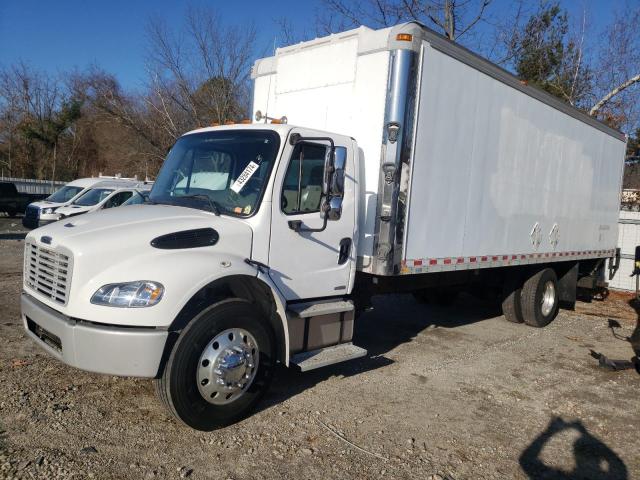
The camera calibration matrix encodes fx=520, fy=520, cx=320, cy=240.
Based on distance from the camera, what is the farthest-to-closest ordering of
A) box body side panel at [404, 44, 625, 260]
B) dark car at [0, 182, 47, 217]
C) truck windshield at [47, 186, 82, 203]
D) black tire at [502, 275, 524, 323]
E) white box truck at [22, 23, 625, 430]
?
dark car at [0, 182, 47, 217], truck windshield at [47, 186, 82, 203], black tire at [502, 275, 524, 323], box body side panel at [404, 44, 625, 260], white box truck at [22, 23, 625, 430]

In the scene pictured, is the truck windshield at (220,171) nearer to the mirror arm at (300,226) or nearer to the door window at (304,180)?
the door window at (304,180)

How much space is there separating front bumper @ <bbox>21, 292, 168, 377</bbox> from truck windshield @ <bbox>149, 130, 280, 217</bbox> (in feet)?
4.29

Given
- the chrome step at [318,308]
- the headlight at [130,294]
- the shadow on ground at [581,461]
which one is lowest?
the shadow on ground at [581,461]

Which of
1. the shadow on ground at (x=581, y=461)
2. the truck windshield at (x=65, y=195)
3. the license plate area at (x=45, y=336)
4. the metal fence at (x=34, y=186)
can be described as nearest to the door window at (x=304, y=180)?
the license plate area at (x=45, y=336)

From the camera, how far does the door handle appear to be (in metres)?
5.11

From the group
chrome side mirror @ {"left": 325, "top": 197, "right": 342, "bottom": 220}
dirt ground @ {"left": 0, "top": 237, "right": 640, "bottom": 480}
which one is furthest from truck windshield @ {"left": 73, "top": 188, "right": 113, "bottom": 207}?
chrome side mirror @ {"left": 325, "top": 197, "right": 342, "bottom": 220}

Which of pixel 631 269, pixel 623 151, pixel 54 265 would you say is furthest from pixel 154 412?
pixel 631 269

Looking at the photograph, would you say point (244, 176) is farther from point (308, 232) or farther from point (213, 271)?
point (213, 271)

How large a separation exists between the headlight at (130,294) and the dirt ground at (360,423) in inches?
42.7

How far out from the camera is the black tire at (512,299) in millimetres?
8422

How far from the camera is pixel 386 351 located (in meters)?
6.76

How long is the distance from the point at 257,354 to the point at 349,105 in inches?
106

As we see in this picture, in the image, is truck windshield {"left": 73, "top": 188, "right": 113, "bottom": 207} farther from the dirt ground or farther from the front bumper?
the front bumper

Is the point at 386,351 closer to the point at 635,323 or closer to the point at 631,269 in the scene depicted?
the point at 635,323
